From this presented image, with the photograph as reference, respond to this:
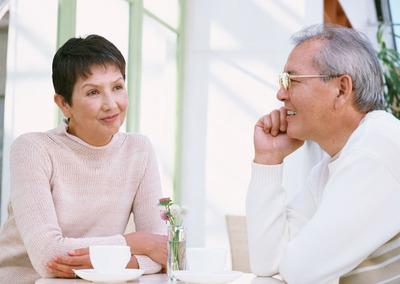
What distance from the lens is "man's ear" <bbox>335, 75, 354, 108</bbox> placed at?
1727mm

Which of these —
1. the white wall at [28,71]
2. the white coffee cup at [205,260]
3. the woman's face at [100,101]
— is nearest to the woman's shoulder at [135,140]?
the woman's face at [100,101]

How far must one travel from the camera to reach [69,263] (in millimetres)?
1663

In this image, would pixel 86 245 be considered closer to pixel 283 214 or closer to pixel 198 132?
pixel 283 214

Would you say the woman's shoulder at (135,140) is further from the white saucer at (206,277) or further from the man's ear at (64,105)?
the white saucer at (206,277)

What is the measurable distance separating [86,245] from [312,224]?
67 cm

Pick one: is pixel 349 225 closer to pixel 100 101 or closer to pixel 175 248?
pixel 175 248

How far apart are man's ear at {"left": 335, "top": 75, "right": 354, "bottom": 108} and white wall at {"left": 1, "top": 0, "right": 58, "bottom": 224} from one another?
1968mm

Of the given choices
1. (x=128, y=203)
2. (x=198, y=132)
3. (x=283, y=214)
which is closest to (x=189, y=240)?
(x=198, y=132)

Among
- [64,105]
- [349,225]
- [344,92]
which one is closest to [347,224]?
[349,225]

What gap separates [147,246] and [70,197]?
1.12ft

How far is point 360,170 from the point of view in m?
1.48

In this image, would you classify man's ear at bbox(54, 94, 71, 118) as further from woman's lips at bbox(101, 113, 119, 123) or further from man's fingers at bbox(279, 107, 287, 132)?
man's fingers at bbox(279, 107, 287, 132)

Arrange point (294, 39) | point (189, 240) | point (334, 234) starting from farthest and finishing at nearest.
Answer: point (189, 240), point (294, 39), point (334, 234)

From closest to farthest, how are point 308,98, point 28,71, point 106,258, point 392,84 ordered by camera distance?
1. point 106,258
2. point 308,98
3. point 28,71
4. point 392,84
